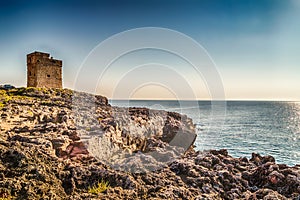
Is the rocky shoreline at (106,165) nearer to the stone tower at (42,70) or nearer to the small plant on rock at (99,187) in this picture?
the small plant on rock at (99,187)

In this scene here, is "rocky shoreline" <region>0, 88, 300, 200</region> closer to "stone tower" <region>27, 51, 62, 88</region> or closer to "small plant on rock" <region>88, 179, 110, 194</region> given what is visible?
"small plant on rock" <region>88, 179, 110, 194</region>

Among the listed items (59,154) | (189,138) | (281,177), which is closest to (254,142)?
(189,138)

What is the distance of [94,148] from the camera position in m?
14.2

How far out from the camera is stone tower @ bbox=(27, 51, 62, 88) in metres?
34.6

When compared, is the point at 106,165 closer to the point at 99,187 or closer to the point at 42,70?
the point at 99,187

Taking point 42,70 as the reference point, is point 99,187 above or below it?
below

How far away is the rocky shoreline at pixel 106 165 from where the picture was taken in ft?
30.3

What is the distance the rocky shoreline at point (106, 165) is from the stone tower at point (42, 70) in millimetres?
13144

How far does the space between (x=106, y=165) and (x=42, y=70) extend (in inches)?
1098

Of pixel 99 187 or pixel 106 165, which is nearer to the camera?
pixel 99 187

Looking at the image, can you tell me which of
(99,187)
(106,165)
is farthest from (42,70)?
(99,187)

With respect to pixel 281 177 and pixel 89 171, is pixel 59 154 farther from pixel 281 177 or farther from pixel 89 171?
pixel 281 177

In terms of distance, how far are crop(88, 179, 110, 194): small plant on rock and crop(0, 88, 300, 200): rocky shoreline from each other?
17 centimetres

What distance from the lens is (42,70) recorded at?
35.1 meters
